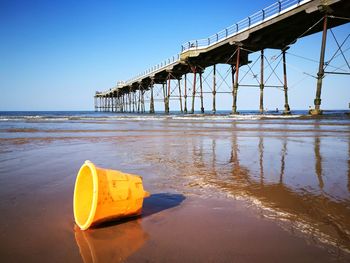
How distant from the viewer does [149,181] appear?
3.34 m

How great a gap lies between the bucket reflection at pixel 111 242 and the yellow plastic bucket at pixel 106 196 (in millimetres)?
72

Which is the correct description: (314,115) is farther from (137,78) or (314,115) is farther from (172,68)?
(137,78)

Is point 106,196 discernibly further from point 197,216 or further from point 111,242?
point 197,216

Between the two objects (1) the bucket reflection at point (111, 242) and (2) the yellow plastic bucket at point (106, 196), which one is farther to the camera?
(2) the yellow plastic bucket at point (106, 196)

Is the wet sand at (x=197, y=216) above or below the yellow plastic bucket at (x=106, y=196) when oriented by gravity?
below

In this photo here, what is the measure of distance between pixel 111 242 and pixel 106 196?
30cm

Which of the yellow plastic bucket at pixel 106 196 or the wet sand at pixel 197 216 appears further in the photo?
the yellow plastic bucket at pixel 106 196

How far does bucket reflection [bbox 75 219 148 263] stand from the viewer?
162cm

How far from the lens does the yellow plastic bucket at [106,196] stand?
6.12 ft

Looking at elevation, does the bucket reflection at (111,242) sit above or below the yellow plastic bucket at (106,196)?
Result: below

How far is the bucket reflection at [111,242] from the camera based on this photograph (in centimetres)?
162

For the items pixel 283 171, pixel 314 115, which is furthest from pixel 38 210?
pixel 314 115

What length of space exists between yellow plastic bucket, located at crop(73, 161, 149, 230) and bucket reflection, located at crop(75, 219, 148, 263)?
0.07 m

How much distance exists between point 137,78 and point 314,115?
34.5m
